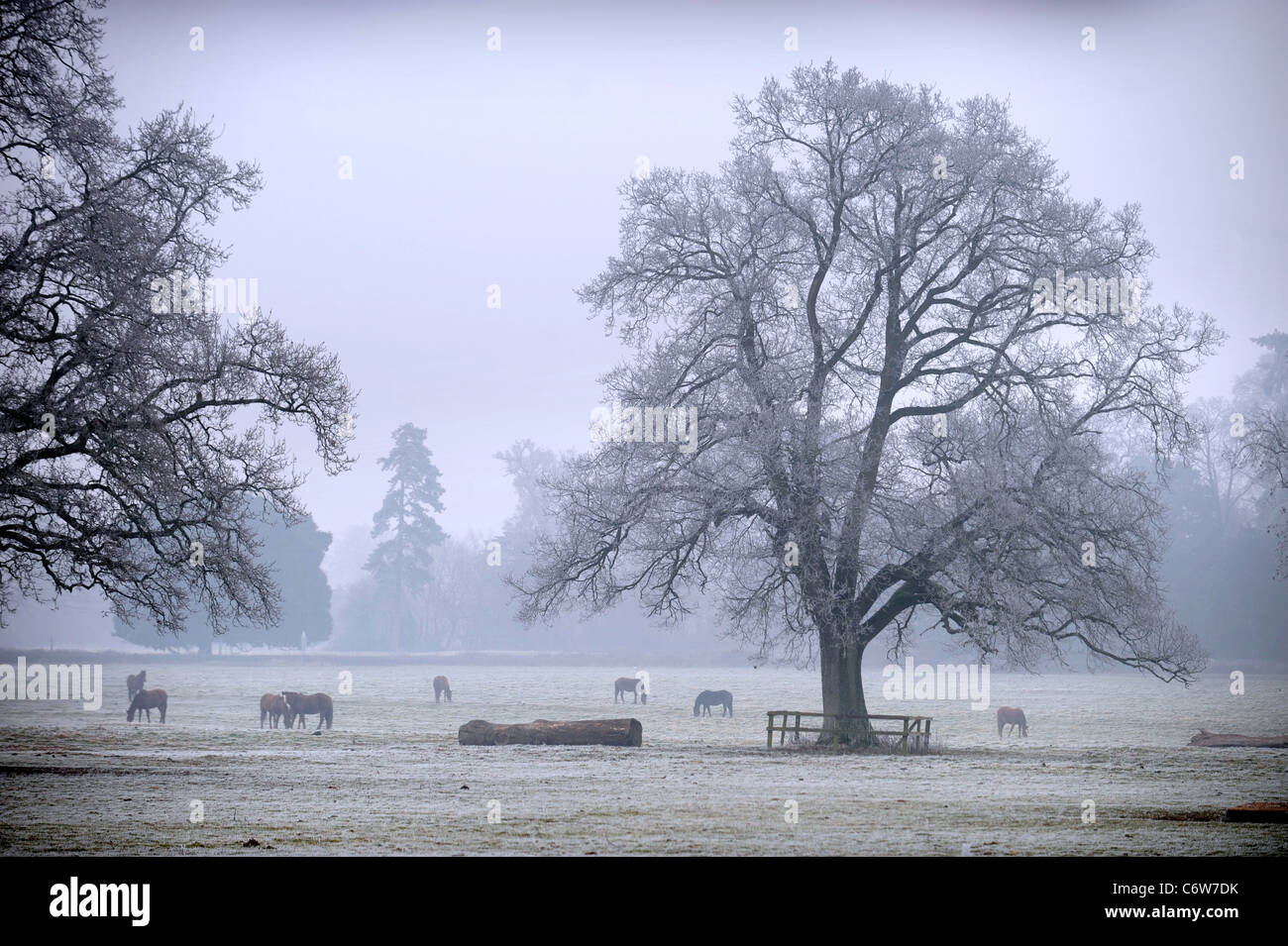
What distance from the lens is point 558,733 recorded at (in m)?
26.9

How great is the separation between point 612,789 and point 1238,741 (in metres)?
16.5

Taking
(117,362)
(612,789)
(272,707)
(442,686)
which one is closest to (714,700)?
(442,686)

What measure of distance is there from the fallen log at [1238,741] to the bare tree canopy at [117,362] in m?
20.0

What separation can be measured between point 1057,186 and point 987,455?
258 inches

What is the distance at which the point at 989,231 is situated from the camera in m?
27.0

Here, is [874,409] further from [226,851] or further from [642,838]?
[226,851]

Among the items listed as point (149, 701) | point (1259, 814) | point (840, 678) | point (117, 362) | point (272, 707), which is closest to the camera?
point (1259, 814)

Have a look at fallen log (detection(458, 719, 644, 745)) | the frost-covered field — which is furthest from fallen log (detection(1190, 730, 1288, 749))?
fallen log (detection(458, 719, 644, 745))

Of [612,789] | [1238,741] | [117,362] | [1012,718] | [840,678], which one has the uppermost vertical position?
[117,362]

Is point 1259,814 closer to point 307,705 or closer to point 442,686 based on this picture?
point 307,705

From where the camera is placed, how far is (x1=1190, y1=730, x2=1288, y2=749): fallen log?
26484 mm

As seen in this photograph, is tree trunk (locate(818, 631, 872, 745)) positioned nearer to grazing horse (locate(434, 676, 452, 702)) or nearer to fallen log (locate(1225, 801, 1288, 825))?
fallen log (locate(1225, 801, 1288, 825))

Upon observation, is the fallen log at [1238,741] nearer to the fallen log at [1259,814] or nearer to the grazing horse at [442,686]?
the fallen log at [1259,814]

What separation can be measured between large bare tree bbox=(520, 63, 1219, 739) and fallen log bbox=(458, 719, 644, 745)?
106 inches
